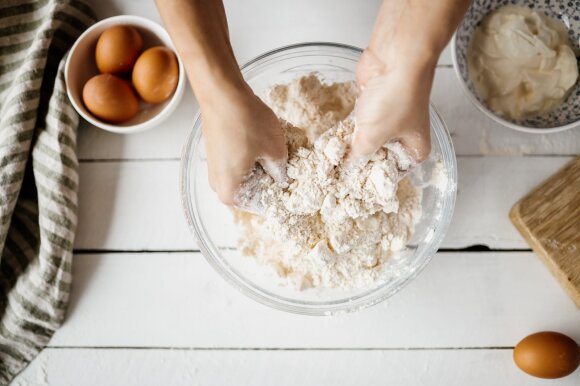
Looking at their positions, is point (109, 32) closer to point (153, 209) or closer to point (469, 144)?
point (153, 209)

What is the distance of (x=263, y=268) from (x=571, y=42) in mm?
847

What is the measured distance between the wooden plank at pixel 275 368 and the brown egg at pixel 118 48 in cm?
64

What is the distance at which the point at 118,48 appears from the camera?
1146mm

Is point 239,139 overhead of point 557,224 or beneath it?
overhead

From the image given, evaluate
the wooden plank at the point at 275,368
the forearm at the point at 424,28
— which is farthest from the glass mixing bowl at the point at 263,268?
the forearm at the point at 424,28

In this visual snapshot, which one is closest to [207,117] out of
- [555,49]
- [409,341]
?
[409,341]

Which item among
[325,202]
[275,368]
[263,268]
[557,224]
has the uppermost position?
[325,202]

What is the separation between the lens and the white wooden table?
3.85ft

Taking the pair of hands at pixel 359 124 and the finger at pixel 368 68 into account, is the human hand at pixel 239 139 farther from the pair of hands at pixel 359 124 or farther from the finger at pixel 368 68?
the finger at pixel 368 68

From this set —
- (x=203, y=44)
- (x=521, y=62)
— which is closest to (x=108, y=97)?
(x=203, y=44)

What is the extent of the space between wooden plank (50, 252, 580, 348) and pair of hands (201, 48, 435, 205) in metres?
0.40

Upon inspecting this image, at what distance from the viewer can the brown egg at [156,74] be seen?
1.14 meters

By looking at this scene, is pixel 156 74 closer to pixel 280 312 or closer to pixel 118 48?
pixel 118 48

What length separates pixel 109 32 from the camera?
3.79 ft
